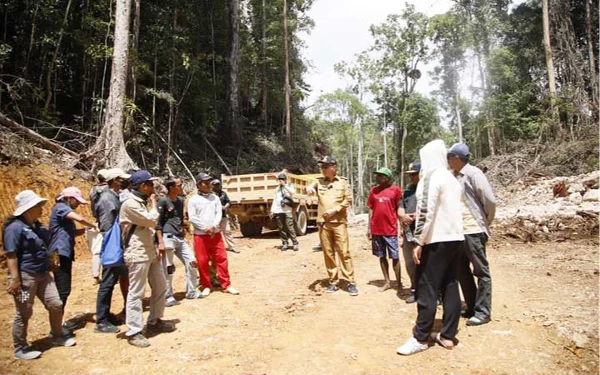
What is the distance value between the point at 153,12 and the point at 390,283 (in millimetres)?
13898

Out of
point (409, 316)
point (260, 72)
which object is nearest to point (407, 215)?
point (409, 316)

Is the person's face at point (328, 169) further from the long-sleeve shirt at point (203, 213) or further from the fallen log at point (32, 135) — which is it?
the fallen log at point (32, 135)

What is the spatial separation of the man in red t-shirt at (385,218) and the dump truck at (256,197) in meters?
4.78

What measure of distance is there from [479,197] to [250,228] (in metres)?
8.21

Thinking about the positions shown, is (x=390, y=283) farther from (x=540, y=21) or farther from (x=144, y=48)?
(x=540, y=21)

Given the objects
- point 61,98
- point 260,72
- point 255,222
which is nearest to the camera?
point 255,222

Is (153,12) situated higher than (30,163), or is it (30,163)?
(153,12)

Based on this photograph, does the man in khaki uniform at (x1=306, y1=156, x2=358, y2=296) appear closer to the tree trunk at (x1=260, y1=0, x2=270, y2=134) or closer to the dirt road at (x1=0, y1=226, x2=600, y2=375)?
the dirt road at (x1=0, y1=226, x2=600, y2=375)

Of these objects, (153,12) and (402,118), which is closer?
(153,12)

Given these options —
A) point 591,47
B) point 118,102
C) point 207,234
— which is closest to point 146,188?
point 207,234

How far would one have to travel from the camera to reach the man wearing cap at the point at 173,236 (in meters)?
5.11

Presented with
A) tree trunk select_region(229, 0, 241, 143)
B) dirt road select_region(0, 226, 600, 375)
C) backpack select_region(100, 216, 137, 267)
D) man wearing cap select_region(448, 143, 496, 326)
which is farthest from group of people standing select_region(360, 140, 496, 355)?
tree trunk select_region(229, 0, 241, 143)

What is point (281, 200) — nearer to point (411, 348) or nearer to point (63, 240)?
point (63, 240)

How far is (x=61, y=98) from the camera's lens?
45.2 feet
